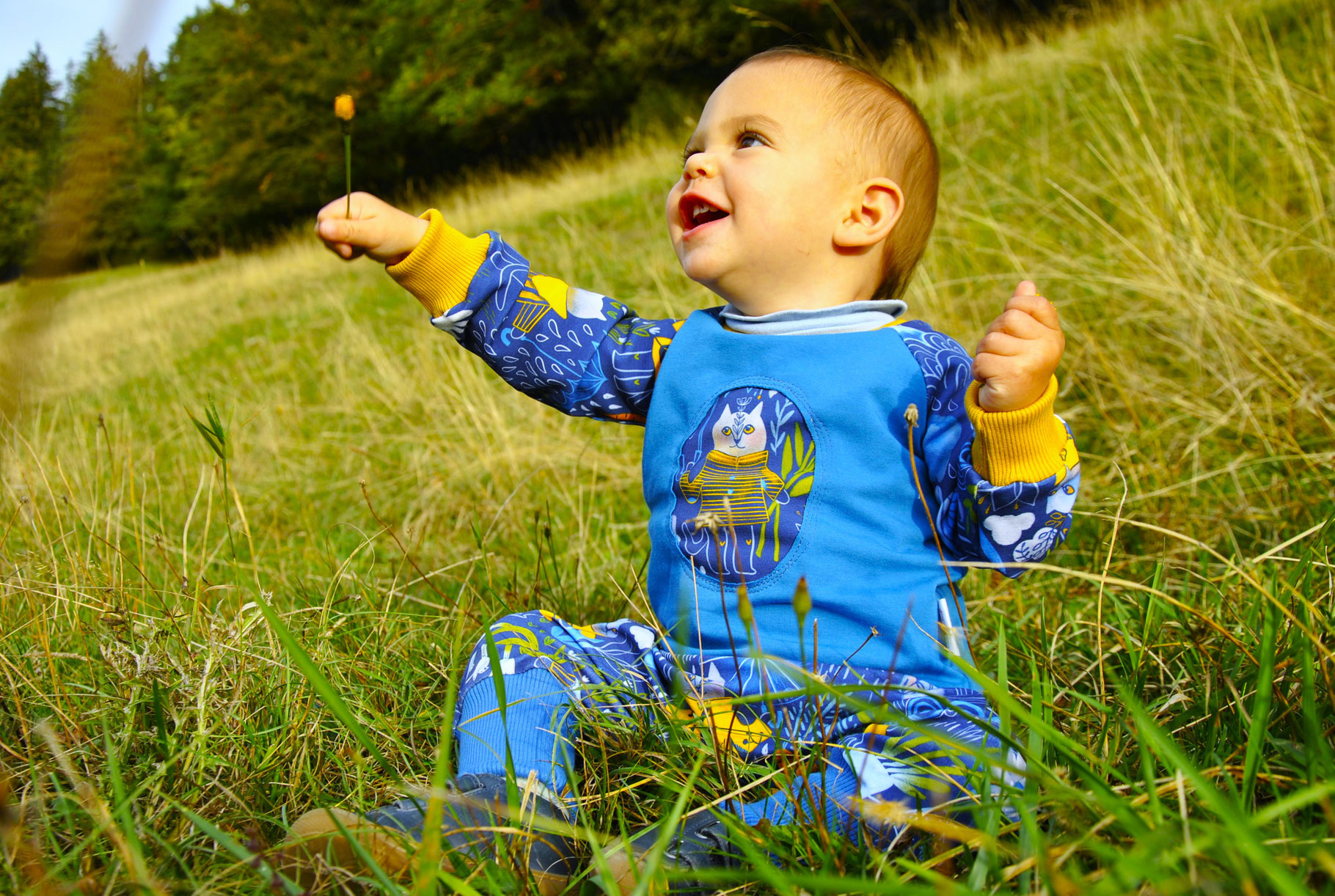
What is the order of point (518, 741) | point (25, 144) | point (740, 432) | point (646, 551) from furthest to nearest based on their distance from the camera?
1. point (646, 551)
2. point (740, 432)
3. point (518, 741)
4. point (25, 144)

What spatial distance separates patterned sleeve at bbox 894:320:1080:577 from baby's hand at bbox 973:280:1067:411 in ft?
0.07

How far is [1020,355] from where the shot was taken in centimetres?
103

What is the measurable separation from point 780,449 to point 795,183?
1.26ft

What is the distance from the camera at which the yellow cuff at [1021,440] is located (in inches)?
41.5

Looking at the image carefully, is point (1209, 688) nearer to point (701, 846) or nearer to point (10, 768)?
point (701, 846)

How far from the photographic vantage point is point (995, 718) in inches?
46.8

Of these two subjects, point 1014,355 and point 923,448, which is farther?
point 923,448

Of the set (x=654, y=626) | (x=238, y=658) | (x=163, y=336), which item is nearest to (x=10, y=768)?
(x=238, y=658)

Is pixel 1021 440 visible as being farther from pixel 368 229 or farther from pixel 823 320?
pixel 368 229

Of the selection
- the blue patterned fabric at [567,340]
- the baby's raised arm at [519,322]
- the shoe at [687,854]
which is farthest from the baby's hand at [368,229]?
the shoe at [687,854]

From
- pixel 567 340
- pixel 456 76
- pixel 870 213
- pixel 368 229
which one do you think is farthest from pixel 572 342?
pixel 456 76

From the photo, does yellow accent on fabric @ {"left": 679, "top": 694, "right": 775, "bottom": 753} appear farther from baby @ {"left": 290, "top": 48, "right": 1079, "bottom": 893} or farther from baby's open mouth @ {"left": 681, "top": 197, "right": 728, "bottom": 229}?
baby's open mouth @ {"left": 681, "top": 197, "right": 728, "bottom": 229}

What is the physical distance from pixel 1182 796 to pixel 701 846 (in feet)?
1.49

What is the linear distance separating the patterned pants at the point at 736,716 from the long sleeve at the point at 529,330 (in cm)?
36
